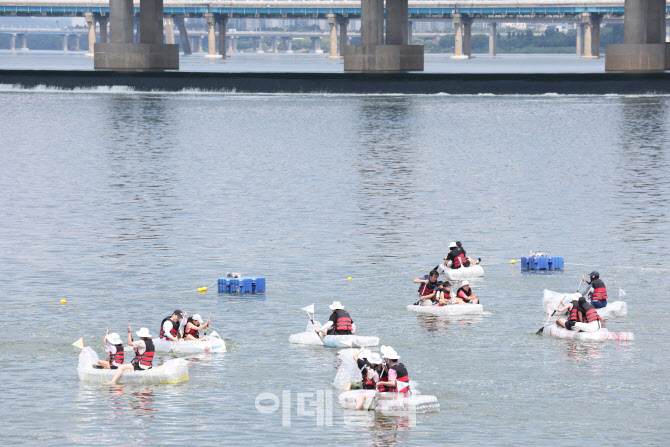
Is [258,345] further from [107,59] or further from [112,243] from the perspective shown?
[107,59]

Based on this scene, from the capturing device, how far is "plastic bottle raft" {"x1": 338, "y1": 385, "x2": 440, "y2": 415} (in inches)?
1188

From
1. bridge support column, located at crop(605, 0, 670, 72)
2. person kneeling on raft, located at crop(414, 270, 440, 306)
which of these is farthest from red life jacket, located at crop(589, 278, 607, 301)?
bridge support column, located at crop(605, 0, 670, 72)

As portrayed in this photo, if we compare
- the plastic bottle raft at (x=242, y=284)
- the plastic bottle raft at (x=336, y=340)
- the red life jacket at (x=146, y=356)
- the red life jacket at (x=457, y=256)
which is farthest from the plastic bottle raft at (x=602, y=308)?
the red life jacket at (x=146, y=356)

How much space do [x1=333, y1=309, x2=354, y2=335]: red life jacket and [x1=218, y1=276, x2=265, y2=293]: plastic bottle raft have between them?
8702 millimetres

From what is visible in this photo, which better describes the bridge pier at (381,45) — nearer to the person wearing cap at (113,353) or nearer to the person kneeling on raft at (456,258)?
the person kneeling on raft at (456,258)

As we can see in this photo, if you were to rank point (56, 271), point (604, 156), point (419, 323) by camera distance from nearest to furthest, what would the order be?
point (419, 323) < point (56, 271) < point (604, 156)

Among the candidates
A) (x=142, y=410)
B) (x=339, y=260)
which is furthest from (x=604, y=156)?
(x=142, y=410)

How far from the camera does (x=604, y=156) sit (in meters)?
99.2

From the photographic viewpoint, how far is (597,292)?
4100 centimetres

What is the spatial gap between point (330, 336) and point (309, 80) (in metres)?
153

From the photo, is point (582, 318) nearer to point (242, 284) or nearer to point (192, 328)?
point (192, 328)

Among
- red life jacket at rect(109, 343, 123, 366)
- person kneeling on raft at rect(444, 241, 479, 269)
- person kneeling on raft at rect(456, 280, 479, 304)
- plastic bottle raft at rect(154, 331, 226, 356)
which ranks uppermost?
person kneeling on raft at rect(444, 241, 479, 269)

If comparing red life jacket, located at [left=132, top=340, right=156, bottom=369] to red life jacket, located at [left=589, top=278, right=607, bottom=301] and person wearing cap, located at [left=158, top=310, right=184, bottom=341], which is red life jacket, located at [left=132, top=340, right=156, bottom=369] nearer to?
person wearing cap, located at [left=158, top=310, right=184, bottom=341]

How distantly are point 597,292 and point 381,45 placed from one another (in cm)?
14019
